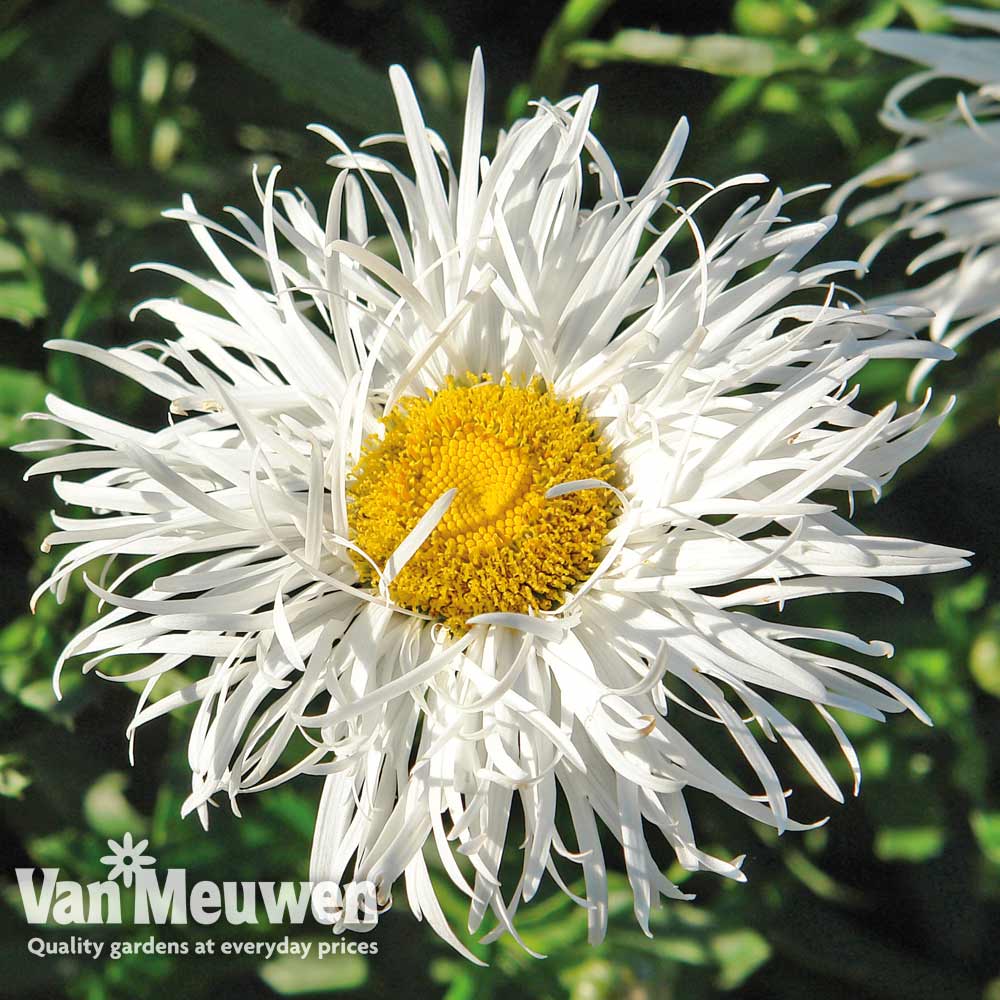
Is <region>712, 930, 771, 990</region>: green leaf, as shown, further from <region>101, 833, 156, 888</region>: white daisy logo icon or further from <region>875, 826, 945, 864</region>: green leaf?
<region>101, 833, 156, 888</region>: white daisy logo icon

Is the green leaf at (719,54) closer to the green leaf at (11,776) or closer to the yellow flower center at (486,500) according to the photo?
the yellow flower center at (486,500)

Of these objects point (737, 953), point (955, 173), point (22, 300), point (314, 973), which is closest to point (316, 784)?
point (314, 973)

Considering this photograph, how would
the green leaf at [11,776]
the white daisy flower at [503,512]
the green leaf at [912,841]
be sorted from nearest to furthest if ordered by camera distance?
1. the white daisy flower at [503,512]
2. the green leaf at [11,776]
3. the green leaf at [912,841]

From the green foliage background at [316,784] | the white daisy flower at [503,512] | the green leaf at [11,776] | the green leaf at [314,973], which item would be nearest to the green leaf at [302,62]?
the green foliage background at [316,784]

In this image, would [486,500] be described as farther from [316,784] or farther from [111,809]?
[111,809]

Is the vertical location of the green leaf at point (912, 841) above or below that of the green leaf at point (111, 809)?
below
